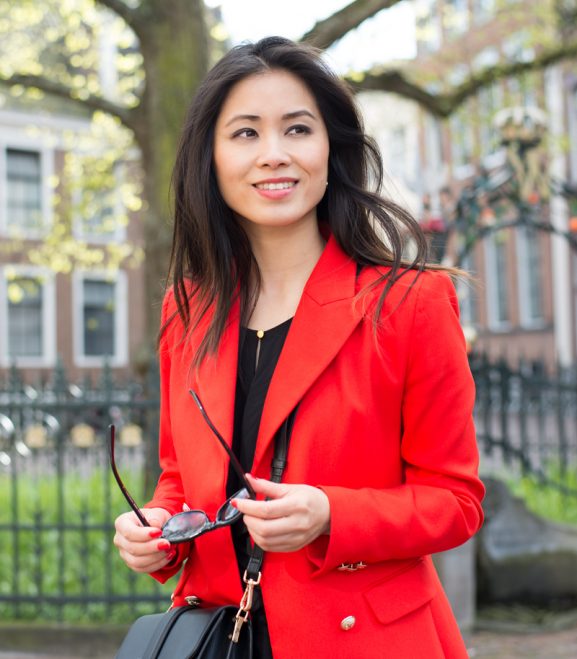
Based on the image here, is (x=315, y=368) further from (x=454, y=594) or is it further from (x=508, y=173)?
(x=508, y=173)

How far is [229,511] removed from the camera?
151cm

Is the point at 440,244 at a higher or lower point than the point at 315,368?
higher

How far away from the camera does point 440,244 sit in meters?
5.82

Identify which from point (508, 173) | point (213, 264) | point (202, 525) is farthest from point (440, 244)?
point (202, 525)

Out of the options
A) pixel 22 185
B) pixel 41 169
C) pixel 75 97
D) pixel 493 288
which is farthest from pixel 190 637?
pixel 493 288

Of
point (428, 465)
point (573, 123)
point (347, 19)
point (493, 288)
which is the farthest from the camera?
point (493, 288)

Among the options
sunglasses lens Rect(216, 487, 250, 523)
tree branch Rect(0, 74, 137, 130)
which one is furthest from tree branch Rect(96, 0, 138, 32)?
sunglasses lens Rect(216, 487, 250, 523)

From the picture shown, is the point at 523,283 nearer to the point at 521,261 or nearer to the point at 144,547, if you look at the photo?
the point at 521,261

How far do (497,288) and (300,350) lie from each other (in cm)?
2351

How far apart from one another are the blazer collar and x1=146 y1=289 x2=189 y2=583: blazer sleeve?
0.19 m

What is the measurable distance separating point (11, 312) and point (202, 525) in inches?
839

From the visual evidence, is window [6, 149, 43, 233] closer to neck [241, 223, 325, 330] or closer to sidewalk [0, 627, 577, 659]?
sidewalk [0, 627, 577, 659]

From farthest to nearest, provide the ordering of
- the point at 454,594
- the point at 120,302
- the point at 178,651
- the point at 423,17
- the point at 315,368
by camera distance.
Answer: the point at 120,302, the point at 423,17, the point at 454,594, the point at 315,368, the point at 178,651

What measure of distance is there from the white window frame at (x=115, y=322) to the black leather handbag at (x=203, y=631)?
68.8 ft
